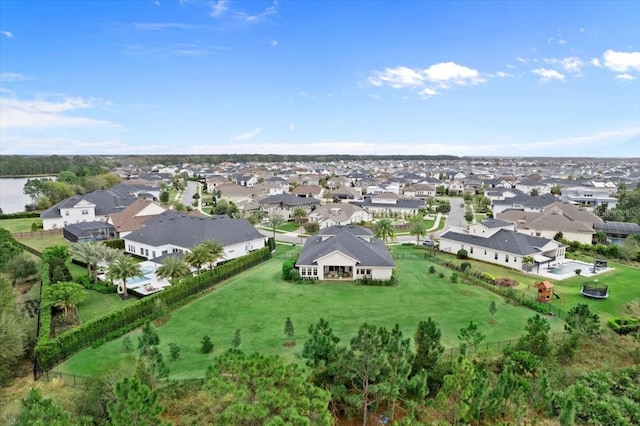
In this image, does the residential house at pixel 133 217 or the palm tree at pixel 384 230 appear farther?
the palm tree at pixel 384 230

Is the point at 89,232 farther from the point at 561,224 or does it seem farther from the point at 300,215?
the point at 561,224

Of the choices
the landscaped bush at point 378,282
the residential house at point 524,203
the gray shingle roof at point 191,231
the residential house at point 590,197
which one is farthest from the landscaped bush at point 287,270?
the residential house at point 590,197

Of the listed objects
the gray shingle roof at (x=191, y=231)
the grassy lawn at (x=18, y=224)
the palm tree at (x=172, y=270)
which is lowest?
the grassy lawn at (x=18, y=224)

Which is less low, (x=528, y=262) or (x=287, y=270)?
(x=287, y=270)

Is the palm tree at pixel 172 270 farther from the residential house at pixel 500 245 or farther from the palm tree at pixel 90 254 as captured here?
the residential house at pixel 500 245

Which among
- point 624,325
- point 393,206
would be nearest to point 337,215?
point 393,206

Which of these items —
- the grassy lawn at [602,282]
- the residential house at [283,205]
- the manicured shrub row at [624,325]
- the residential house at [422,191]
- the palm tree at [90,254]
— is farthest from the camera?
the residential house at [422,191]
